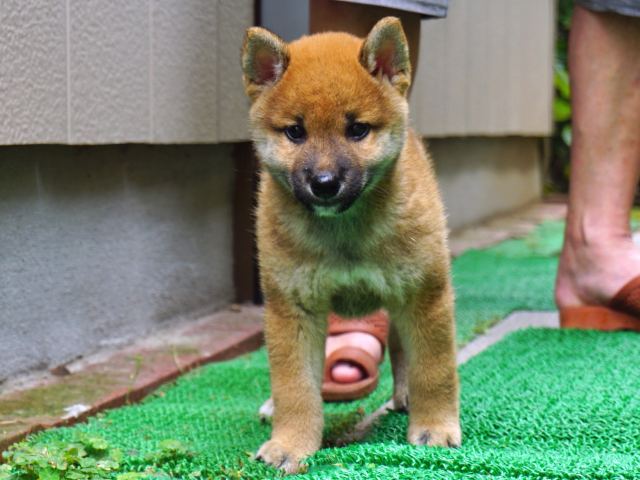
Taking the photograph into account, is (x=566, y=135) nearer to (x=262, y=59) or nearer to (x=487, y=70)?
(x=487, y=70)

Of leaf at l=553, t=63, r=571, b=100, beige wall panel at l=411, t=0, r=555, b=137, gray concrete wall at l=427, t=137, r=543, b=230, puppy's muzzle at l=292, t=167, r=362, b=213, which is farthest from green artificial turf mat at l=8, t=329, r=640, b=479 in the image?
leaf at l=553, t=63, r=571, b=100

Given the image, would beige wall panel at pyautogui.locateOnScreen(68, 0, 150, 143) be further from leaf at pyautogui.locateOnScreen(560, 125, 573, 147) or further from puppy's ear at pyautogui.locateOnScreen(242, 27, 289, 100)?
leaf at pyautogui.locateOnScreen(560, 125, 573, 147)

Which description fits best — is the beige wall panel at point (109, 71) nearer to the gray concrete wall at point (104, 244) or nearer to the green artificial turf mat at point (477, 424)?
the gray concrete wall at point (104, 244)

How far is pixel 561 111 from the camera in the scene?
1019 cm

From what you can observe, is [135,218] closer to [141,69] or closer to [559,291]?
[141,69]

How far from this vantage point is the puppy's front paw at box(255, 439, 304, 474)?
265 centimetres

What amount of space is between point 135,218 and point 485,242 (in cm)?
320

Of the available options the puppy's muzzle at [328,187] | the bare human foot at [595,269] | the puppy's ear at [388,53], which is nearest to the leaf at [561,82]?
the bare human foot at [595,269]

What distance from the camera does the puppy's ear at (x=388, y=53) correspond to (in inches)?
105

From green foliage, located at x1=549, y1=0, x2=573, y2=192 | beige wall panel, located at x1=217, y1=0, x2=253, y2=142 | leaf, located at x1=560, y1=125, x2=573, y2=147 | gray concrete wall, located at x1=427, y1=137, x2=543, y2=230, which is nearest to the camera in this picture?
beige wall panel, located at x1=217, y1=0, x2=253, y2=142

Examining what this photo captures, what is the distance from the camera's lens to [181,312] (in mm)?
4375

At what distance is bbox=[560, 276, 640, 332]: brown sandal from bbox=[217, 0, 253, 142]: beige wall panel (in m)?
1.45

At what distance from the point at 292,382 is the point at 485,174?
212 inches

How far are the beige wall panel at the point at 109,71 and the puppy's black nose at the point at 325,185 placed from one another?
1178mm
